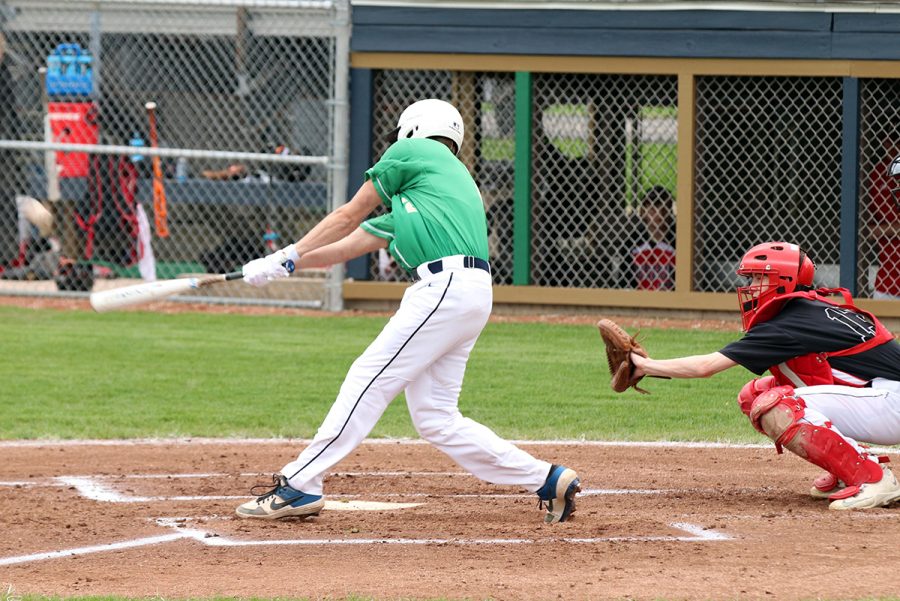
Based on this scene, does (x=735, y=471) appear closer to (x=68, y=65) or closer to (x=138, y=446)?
(x=138, y=446)

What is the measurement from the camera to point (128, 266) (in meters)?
14.4

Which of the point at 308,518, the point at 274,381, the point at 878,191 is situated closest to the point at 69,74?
the point at 274,381

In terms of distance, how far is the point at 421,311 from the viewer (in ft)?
18.6

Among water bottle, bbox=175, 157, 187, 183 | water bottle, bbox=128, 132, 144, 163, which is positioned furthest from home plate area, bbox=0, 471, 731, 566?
water bottle, bbox=175, 157, 187, 183

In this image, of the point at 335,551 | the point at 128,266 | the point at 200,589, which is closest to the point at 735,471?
the point at 335,551

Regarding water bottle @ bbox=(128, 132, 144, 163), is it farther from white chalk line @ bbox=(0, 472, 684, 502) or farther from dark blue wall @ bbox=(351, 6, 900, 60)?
white chalk line @ bbox=(0, 472, 684, 502)

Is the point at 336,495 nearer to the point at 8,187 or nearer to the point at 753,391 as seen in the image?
the point at 753,391

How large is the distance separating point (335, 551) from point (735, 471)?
8.55 feet

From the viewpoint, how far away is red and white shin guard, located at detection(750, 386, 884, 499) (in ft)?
19.4

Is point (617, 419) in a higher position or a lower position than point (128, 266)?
lower

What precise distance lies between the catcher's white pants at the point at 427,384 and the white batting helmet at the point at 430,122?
0.65 meters

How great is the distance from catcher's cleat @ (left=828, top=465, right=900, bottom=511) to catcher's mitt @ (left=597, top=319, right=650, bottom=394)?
96 cm

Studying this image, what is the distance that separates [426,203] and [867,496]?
7.57ft

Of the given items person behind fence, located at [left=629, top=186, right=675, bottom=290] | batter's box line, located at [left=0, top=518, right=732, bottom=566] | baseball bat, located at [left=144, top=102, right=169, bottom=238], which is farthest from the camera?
baseball bat, located at [left=144, top=102, right=169, bottom=238]
